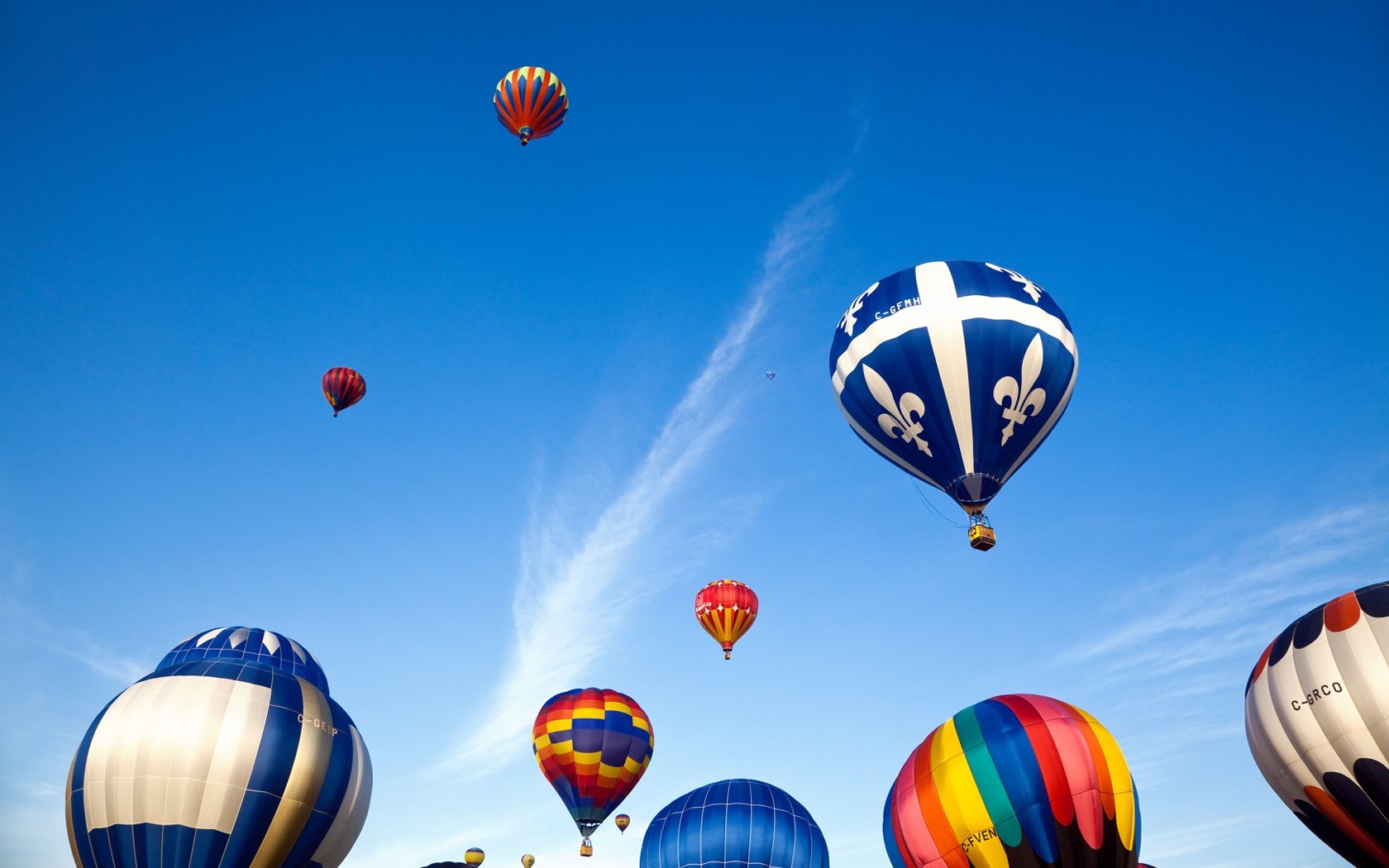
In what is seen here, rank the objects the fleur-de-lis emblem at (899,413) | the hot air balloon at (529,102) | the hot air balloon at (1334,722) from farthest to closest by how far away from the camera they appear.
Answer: the hot air balloon at (529,102), the fleur-de-lis emblem at (899,413), the hot air balloon at (1334,722)

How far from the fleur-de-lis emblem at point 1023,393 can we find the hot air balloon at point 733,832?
920 centimetres

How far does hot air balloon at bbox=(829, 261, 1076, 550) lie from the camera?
1802 cm

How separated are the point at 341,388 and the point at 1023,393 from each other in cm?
2053

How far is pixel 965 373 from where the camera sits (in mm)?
17953

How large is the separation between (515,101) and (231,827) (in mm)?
20054

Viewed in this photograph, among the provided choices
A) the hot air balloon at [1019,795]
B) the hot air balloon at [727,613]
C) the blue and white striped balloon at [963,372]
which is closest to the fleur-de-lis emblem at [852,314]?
the blue and white striped balloon at [963,372]

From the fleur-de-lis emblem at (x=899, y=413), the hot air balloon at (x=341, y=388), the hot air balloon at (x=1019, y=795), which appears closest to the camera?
the hot air balloon at (x=1019, y=795)

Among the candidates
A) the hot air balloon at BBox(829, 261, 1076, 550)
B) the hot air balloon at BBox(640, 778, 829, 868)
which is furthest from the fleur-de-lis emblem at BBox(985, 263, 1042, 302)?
the hot air balloon at BBox(640, 778, 829, 868)

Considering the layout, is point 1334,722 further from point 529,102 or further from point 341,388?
point 341,388

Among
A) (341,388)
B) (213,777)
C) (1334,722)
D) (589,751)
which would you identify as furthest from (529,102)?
(1334,722)

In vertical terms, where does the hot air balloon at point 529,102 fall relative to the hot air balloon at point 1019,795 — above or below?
above

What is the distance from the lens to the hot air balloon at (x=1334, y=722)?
46.9 feet

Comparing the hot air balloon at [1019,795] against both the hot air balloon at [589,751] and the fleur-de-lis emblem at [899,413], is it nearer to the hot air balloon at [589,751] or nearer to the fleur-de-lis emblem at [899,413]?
the fleur-de-lis emblem at [899,413]

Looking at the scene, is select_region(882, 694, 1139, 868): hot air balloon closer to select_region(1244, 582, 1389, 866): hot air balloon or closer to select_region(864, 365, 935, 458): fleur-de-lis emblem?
select_region(1244, 582, 1389, 866): hot air balloon
